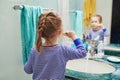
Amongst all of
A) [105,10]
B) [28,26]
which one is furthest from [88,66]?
[28,26]

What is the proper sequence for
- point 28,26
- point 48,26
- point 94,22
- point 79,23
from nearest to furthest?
1. point 48,26
2. point 28,26
3. point 94,22
4. point 79,23

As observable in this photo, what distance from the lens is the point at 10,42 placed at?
148 centimetres

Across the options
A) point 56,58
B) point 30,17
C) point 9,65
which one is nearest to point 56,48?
point 56,58

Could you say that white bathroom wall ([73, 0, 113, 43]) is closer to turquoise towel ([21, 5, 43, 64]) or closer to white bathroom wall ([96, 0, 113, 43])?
white bathroom wall ([96, 0, 113, 43])

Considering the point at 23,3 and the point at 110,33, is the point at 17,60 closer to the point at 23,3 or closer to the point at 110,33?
the point at 23,3

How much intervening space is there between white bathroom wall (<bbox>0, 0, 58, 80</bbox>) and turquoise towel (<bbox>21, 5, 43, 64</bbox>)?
0.30 ft

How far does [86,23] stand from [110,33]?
231mm

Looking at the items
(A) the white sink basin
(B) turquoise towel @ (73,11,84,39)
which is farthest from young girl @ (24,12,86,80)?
(B) turquoise towel @ (73,11,84,39)

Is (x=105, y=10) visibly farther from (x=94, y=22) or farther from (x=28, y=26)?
(x=28, y=26)

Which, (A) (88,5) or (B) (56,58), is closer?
(B) (56,58)

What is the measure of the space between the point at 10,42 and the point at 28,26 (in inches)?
8.0

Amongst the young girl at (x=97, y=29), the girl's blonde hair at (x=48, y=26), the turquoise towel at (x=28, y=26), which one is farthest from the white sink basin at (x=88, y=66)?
the girl's blonde hair at (x=48, y=26)

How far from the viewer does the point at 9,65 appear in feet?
4.95

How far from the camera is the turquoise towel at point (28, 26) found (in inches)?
56.2
